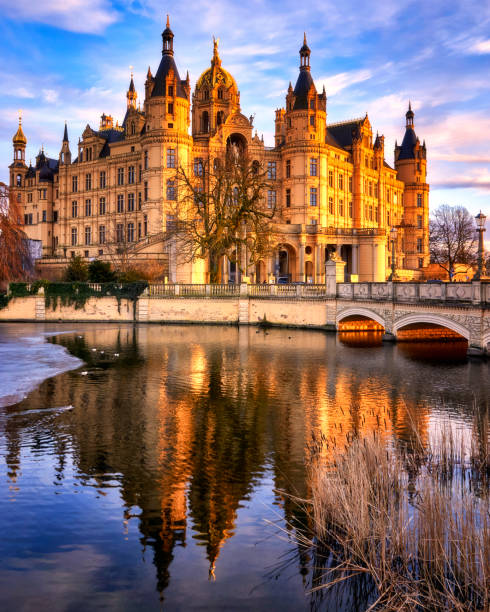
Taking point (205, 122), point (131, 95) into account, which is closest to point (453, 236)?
point (205, 122)

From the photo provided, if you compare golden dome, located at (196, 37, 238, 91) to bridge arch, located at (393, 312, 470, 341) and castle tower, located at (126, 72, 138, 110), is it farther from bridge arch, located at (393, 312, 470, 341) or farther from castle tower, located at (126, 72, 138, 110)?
bridge arch, located at (393, 312, 470, 341)

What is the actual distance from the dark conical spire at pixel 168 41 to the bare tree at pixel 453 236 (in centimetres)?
4542

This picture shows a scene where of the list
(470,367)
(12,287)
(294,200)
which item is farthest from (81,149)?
(470,367)

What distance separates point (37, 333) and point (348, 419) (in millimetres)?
26098

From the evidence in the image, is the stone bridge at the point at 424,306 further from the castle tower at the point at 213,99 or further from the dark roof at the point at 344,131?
the dark roof at the point at 344,131

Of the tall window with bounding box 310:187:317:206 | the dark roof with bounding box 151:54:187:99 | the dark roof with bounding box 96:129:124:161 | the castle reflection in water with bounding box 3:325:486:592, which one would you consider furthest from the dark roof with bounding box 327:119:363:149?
the castle reflection in water with bounding box 3:325:486:592

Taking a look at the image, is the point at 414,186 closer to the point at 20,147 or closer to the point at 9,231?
the point at 20,147

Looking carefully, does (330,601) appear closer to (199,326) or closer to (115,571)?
(115,571)

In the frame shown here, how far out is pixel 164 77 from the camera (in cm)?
6309

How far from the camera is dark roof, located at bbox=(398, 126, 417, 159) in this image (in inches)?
3546

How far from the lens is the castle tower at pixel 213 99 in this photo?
70.4m

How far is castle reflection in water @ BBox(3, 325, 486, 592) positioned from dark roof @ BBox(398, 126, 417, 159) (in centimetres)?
7136

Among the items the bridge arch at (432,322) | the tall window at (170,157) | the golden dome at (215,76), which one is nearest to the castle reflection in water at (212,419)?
the bridge arch at (432,322)

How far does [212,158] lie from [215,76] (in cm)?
1422
